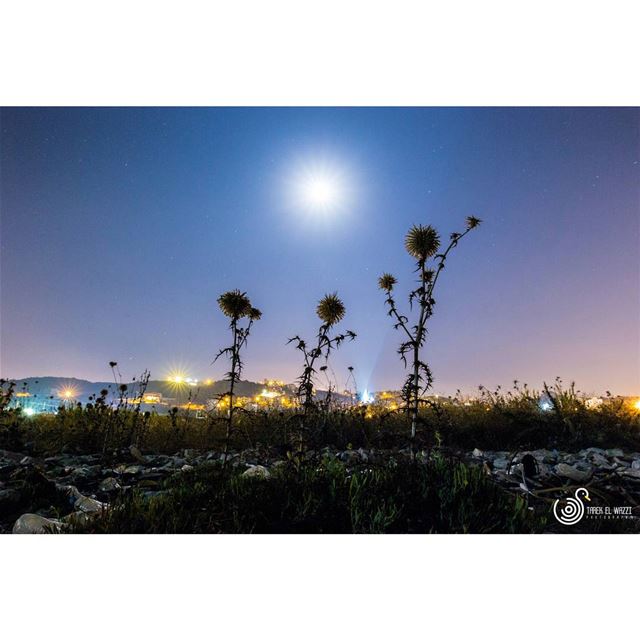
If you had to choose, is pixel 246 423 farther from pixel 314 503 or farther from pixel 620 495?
pixel 620 495

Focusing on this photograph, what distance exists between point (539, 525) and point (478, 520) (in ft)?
1.26

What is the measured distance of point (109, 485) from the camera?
14.5ft

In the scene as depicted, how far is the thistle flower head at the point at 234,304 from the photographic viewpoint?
4.45 metres

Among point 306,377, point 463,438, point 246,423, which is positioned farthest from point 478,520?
point 246,423

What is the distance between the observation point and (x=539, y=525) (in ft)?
8.50

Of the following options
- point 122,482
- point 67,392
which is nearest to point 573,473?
point 122,482

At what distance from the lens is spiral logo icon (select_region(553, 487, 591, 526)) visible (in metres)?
2.96

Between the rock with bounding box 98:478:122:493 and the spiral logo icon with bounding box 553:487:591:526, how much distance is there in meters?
4.00

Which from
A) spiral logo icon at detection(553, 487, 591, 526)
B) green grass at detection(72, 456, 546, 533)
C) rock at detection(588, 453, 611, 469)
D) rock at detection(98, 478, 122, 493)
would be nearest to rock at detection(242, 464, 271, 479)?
green grass at detection(72, 456, 546, 533)

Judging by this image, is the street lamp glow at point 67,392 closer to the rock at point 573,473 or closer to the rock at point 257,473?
the rock at point 257,473

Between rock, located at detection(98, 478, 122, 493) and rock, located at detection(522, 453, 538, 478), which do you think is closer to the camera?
rock, located at detection(522, 453, 538, 478)

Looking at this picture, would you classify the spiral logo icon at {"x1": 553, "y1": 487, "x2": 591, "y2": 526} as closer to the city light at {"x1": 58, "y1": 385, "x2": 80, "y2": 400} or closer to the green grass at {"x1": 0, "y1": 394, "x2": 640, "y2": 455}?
the green grass at {"x1": 0, "y1": 394, "x2": 640, "y2": 455}
